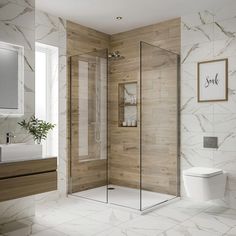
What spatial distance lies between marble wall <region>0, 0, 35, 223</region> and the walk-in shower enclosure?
96 cm

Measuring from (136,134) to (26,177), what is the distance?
2139 mm

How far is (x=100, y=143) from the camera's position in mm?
4270

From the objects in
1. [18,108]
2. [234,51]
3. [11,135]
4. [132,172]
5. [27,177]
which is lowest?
[132,172]

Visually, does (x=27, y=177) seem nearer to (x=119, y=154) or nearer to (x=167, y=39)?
(x=119, y=154)

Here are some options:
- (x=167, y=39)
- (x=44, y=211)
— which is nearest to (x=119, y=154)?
(x=44, y=211)

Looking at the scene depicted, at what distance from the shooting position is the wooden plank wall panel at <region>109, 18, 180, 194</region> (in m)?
4.11

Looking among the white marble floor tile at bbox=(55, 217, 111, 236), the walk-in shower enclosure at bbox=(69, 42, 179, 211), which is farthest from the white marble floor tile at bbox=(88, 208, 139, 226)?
the walk-in shower enclosure at bbox=(69, 42, 179, 211)

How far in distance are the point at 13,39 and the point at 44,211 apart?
6.79ft

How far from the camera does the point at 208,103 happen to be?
155 inches

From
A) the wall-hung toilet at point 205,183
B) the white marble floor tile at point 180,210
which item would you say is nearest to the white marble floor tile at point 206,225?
the white marble floor tile at point 180,210

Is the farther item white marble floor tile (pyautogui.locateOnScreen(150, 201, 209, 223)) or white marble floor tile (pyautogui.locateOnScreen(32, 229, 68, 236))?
white marble floor tile (pyautogui.locateOnScreen(150, 201, 209, 223))

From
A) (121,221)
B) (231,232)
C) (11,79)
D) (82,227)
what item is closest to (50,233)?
(82,227)

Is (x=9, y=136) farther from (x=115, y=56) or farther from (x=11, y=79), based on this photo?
(x=115, y=56)

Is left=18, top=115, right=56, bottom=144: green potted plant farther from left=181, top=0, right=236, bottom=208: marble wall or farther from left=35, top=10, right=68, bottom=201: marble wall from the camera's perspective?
left=181, top=0, right=236, bottom=208: marble wall
